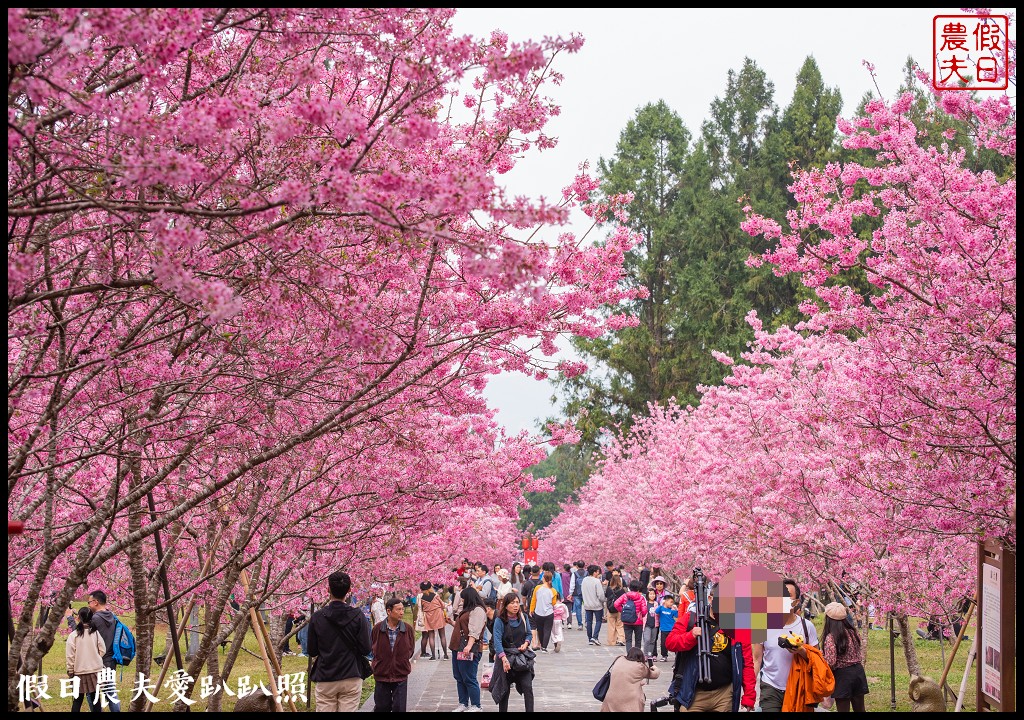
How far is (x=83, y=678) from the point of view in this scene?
513 inches

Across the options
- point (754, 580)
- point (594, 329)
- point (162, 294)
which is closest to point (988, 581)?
point (754, 580)

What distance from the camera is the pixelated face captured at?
9039mm

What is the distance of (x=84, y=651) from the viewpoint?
12773 mm

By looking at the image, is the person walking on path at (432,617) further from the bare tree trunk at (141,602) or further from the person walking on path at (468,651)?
the bare tree trunk at (141,602)

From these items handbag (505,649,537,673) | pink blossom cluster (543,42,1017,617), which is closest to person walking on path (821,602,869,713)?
pink blossom cluster (543,42,1017,617)

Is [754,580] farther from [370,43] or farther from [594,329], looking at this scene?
[370,43]

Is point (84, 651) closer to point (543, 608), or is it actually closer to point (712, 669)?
point (712, 669)

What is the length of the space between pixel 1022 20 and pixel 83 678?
12.3 meters

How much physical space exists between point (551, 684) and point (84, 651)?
273 inches

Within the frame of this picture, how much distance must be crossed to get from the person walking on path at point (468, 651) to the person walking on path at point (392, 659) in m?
2.51

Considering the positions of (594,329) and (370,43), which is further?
(594,329)

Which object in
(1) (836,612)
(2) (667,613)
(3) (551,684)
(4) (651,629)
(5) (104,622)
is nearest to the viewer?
(1) (836,612)

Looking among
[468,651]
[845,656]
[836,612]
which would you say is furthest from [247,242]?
[468,651]

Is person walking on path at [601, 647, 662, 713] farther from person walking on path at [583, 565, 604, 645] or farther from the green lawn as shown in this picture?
person walking on path at [583, 565, 604, 645]
